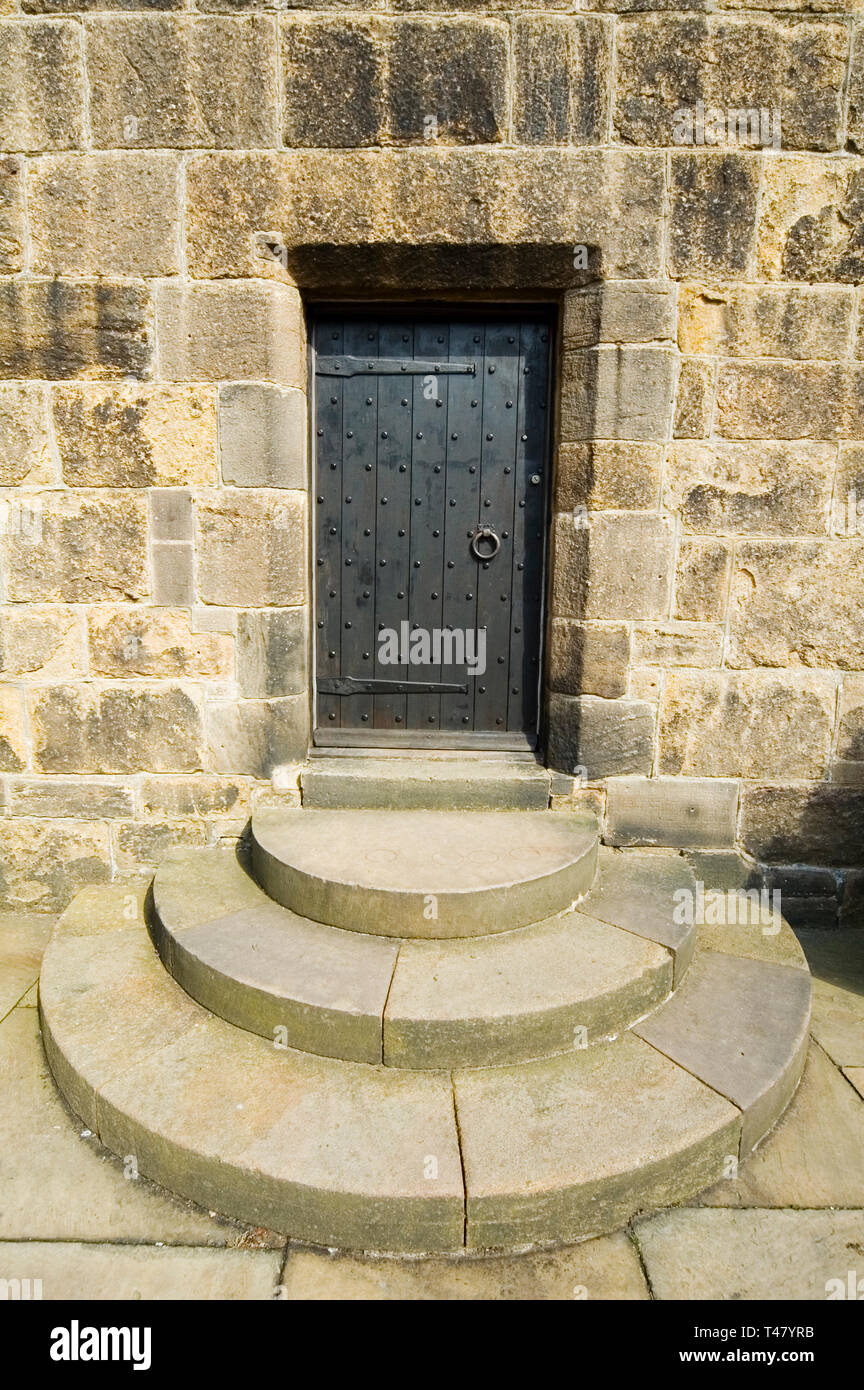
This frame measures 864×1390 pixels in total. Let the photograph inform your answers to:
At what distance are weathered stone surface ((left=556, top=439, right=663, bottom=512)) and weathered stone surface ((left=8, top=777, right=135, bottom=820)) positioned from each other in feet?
7.17

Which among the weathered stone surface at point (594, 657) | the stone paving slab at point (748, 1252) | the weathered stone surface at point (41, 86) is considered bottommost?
the stone paving slab at point (748, 1252)

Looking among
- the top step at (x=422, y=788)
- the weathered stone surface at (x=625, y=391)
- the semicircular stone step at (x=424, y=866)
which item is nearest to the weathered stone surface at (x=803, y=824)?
the semicircular stone step at (x=424, y=866)

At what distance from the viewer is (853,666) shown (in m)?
3.19

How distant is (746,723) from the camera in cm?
322

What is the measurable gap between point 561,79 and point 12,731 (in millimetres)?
3157

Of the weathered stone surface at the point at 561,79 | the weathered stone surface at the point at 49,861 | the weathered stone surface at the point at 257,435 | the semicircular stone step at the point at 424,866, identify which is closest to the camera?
the semicircular stone step at the point at 424,866

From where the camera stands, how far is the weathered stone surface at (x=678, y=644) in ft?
10.4

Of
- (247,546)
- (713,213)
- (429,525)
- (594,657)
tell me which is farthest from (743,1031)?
(713,213)

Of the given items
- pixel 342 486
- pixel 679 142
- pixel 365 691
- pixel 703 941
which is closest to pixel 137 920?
pixel 365 691

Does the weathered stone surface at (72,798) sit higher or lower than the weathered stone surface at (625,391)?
lower

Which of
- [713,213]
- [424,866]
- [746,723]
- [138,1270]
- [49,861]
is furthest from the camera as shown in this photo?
[49,861]

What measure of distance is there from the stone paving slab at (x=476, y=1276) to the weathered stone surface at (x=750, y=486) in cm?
238

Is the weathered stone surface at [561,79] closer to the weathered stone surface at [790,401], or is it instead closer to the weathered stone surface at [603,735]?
the weathered stone surface at [790,401]

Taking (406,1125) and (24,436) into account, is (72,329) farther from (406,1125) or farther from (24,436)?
(406,1125)
